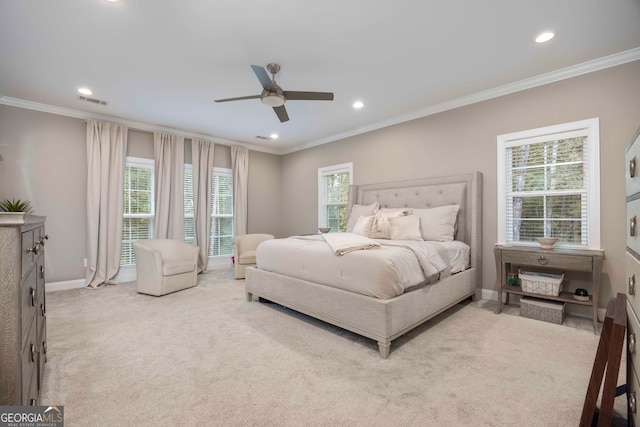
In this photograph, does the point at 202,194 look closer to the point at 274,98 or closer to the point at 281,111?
the point at 281,111

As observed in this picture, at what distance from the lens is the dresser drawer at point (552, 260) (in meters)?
2.65

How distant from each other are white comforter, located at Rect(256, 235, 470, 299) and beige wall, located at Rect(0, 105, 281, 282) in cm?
331

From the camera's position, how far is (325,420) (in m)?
1.52

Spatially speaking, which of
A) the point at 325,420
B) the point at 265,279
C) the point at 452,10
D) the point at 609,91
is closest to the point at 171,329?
the point at 265,279

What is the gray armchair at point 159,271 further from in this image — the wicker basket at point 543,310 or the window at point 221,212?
the wicker basket at point 543,310

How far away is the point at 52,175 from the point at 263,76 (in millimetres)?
3768

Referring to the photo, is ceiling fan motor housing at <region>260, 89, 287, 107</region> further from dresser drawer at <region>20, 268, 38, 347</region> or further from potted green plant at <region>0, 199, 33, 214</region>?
potted green plant at <region>0, 199, 33, 214</region>

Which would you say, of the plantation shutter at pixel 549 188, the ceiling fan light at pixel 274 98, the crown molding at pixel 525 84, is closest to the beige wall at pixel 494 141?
the crown molding at pixel 525 84

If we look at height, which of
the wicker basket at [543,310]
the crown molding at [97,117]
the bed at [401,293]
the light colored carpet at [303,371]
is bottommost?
the light colored carpet at [303,371]

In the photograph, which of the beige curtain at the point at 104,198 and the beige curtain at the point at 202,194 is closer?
the beige curtain at the point at 104,198

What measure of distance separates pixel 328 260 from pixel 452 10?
2.24m

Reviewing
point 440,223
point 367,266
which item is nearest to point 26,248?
point 367,266

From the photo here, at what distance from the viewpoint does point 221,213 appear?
5.93 meters

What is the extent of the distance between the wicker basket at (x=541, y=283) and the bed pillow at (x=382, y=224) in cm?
151
